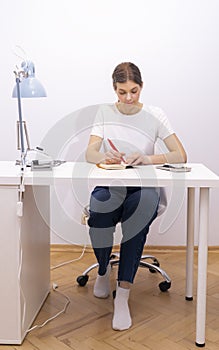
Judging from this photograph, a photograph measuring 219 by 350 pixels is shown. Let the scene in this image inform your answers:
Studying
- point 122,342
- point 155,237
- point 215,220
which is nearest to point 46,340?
point 122,342

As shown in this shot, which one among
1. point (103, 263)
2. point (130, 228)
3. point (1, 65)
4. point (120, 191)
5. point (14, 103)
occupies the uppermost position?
point (1, 65)

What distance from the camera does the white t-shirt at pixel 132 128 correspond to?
2314mm

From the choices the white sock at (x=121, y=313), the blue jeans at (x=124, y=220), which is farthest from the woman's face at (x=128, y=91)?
the white sock at (x=121, y=313)

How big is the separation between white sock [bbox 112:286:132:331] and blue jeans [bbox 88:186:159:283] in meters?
0.07

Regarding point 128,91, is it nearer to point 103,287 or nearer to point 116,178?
point 116,178

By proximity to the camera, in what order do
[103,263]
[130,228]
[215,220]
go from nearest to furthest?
[130,228]
[103,263]
[215,220]

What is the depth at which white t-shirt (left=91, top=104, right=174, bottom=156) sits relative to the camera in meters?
2.31

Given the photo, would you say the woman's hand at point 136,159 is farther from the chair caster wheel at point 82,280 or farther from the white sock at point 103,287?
the chair caster wheel at point 82,280

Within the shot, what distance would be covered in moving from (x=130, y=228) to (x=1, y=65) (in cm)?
153

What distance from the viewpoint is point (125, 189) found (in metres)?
2.13

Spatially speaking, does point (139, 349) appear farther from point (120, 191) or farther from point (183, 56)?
point (183, 56)

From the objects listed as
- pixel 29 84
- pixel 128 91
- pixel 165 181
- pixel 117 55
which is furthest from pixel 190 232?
pixel 117 55

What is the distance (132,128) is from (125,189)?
1.13 feet

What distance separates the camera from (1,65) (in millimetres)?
2980
